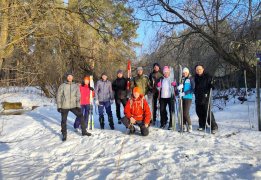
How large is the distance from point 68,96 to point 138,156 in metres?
2.55

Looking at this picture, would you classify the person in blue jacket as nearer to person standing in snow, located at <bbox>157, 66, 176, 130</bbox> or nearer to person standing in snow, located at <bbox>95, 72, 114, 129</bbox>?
person standing in snow, located at <bbox>157, 66, 176, 130</bbox>

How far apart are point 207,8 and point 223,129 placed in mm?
4594

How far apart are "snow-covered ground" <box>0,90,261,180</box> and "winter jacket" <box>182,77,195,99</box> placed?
1055 mm

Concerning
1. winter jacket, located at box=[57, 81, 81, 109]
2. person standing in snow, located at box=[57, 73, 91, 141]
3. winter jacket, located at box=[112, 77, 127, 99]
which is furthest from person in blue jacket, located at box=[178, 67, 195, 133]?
winter jacket, located at box=[57, 81, 81, 109]

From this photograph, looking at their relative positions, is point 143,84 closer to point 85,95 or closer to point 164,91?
point 164,91

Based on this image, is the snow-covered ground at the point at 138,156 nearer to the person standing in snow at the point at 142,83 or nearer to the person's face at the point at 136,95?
the person's face at the point at 136,95

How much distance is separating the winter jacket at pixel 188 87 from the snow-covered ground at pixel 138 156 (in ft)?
3.46

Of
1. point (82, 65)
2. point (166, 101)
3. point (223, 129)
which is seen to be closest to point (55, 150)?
point (166, 101)

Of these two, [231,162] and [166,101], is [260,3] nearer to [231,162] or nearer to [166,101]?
[166,101]

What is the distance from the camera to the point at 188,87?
5184mm

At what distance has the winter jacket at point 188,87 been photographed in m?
5.10

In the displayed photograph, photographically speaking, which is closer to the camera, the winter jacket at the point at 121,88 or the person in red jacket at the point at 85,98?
the person in red jacket at the point at 85,98

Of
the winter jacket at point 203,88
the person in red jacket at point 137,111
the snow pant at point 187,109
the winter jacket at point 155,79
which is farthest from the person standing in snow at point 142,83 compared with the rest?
the winter jacket at point 203,88

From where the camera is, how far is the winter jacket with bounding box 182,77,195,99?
5098mm
